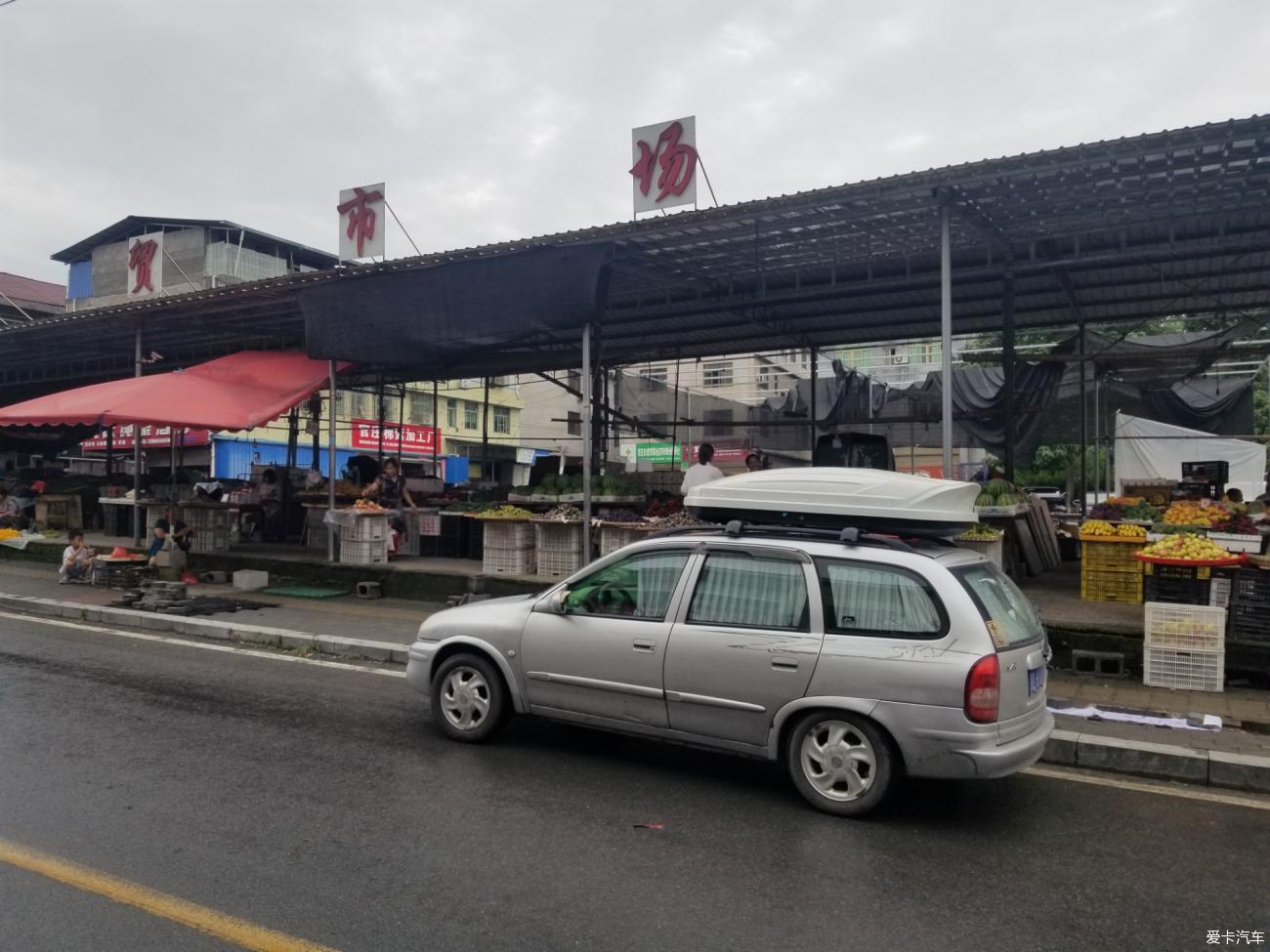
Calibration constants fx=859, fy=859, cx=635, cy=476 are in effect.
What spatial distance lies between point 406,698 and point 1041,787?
4776 millimetres

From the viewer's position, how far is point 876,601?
475 centimetres

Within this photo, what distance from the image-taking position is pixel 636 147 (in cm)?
1080

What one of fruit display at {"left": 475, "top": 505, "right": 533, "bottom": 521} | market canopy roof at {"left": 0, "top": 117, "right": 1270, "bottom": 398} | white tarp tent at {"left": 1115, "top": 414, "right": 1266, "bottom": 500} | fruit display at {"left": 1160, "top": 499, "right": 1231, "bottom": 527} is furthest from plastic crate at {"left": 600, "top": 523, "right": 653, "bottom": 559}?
white tarp tent at {"left": 1115, "top": 414, "right": 1266, "bottom": 500}

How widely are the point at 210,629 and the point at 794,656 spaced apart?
311 inches

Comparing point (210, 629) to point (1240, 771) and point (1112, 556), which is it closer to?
point (1240, 771)

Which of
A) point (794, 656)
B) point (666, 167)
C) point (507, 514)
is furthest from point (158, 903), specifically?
point (666, 167)

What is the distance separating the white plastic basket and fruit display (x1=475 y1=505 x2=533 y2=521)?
8 cm

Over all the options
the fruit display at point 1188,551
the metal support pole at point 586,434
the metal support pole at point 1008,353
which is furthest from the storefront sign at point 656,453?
the fruit display at point 1188,551

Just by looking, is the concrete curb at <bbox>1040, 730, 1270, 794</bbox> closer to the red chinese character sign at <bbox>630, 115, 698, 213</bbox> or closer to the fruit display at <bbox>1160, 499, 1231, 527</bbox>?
the fruit display at <bbox>1160, 499, 1231, 527</bbox>

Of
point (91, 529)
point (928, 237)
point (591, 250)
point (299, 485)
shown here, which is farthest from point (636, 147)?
point (91, 529)

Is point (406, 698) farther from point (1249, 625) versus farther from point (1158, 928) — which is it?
point (1249, 625)

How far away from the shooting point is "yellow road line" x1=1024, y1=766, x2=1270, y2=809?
509cm

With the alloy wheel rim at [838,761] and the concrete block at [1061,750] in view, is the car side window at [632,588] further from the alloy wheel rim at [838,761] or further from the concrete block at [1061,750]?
the concrete block at [1061,750]

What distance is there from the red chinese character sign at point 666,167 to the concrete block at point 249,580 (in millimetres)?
7619
